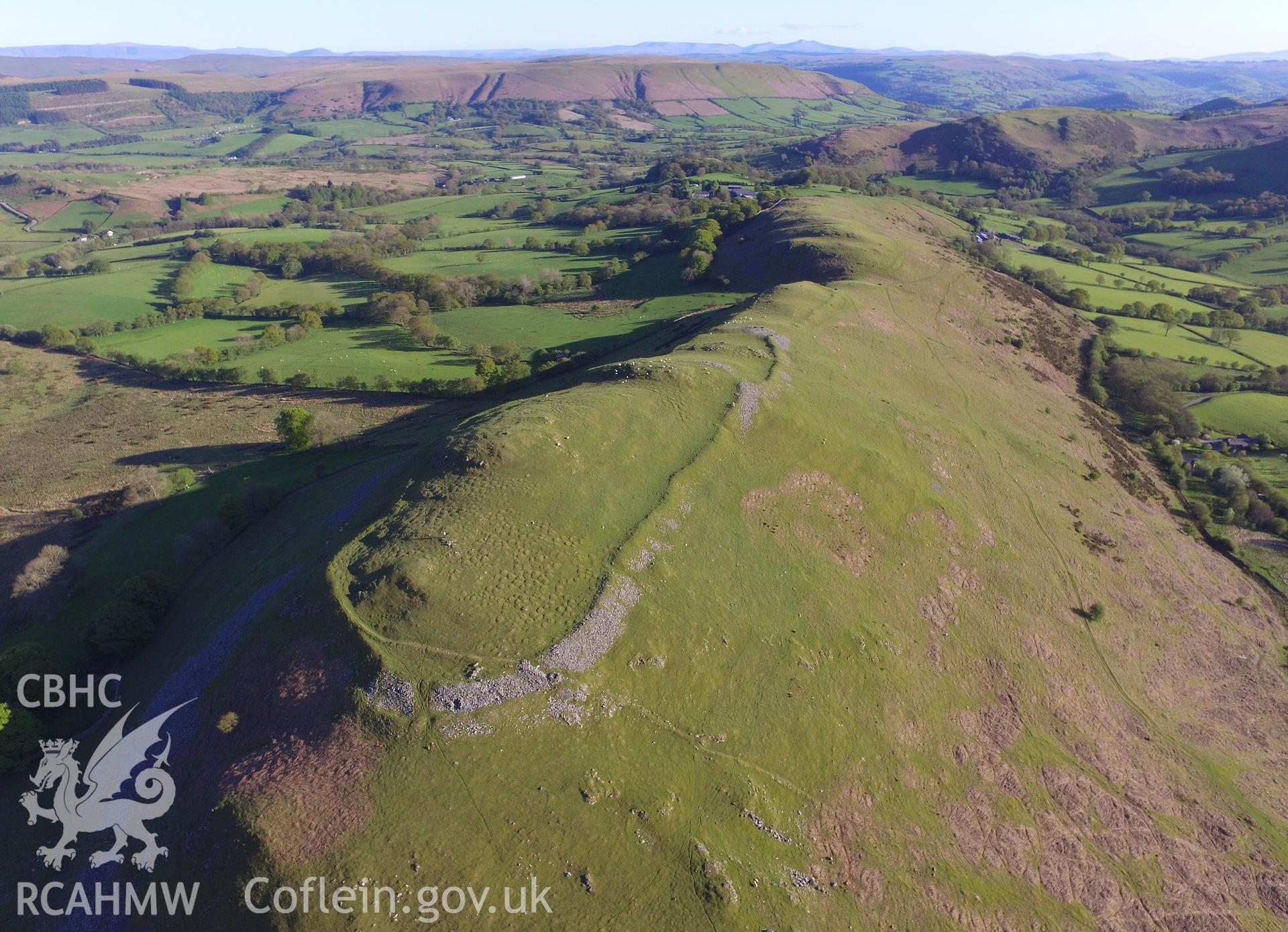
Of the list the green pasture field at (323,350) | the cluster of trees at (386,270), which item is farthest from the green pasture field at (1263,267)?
the green pasture field at (323,350)

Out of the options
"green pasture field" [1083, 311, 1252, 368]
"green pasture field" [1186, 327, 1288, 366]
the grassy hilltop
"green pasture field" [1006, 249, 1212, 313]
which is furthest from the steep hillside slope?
"green pasture field" [1006, 249, 1212, 313]

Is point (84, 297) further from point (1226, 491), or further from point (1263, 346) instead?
point (1263, 346)

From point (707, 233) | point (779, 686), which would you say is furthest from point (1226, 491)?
point (707, 233)

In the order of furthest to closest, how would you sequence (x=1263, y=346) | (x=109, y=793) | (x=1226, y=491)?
(x=1263, y=346)
(x=1226, y=491)
(x=109, y=793)

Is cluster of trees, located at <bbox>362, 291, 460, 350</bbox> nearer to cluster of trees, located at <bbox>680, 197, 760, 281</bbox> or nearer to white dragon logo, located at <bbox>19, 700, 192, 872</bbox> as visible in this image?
cluster of trees, located at <bbox>680, 197, 760, 281</bbox>

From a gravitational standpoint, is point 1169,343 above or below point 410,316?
below
